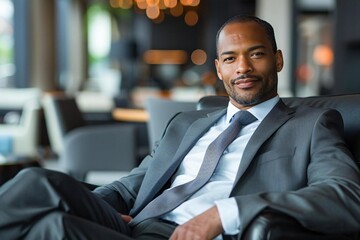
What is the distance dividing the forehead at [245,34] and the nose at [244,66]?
6cm

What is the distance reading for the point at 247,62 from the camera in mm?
2379

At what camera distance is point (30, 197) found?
191cm

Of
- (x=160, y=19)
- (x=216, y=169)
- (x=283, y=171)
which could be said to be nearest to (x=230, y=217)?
(x=283, y=171)

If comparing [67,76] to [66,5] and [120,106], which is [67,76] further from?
[120,106]

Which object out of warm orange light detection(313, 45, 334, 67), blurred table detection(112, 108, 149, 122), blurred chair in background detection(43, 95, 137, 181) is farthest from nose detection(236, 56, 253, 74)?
warm orange light detection(313, 45, 334, 67)

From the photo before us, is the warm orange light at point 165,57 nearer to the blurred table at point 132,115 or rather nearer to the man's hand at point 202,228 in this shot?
the blurred table at point 132,115

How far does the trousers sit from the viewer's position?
1.83 metres

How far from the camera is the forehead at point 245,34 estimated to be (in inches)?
93.8

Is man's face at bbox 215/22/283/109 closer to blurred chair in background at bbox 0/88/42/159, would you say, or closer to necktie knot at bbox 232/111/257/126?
necktie knot at bbox 232/111/257/126

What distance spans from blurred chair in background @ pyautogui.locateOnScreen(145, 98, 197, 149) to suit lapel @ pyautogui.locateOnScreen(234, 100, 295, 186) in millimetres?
1844

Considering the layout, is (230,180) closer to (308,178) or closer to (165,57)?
(308,178)

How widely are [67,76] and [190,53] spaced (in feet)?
29.2

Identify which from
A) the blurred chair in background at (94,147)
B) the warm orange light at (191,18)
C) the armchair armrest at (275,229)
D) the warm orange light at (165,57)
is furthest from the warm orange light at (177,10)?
the armchair armrest at (275,229)

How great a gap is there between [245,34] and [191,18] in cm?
2230
